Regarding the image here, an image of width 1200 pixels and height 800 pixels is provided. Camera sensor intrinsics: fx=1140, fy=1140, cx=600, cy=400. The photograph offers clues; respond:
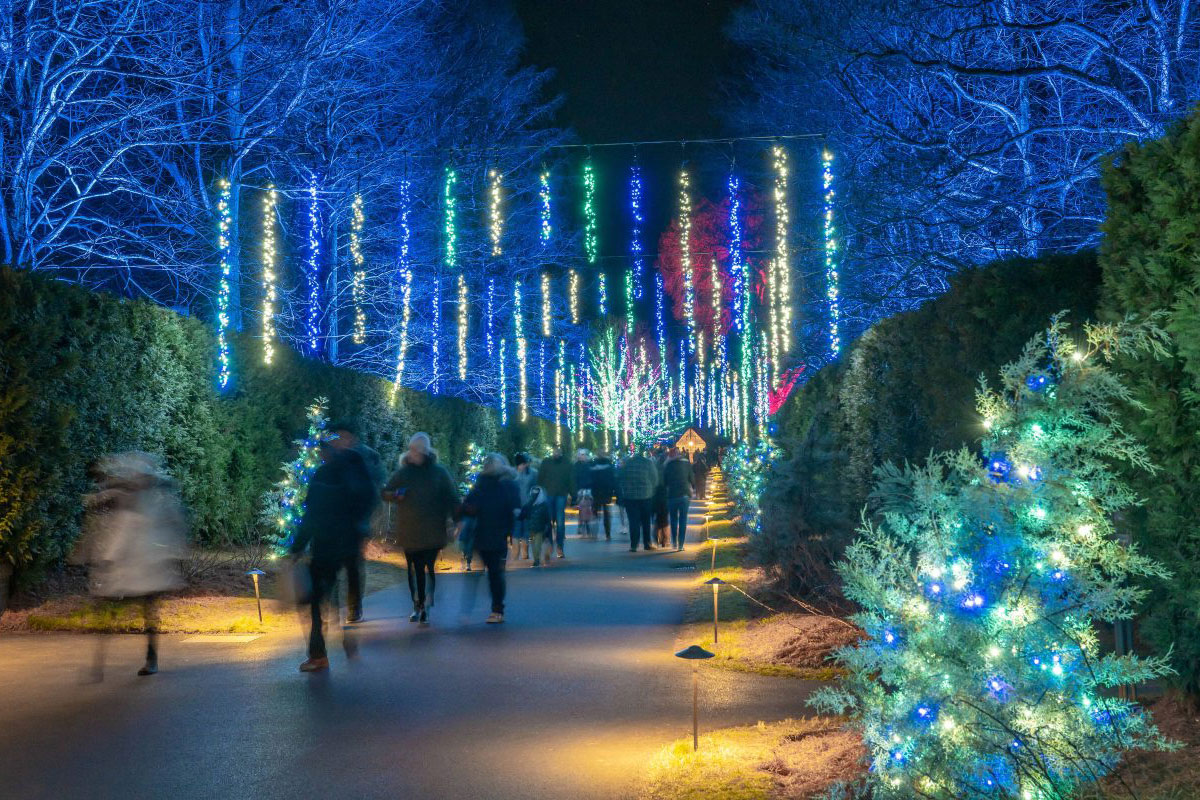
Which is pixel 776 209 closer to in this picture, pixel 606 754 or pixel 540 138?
pixel 540 138

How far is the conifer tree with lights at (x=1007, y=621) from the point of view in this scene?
4.70m

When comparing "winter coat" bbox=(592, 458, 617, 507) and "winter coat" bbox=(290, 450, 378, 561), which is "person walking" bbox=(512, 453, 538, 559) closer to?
"winter coat" bbox=(592, 458, 617, 507)

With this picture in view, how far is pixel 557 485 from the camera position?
811 inches

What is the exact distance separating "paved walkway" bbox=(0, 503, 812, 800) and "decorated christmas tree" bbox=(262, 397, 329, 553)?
5.04 meters

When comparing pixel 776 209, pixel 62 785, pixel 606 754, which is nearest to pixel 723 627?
pixel 606 754

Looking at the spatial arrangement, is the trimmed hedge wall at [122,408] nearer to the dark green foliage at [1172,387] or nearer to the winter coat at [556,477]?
the winter coat at [556,477]

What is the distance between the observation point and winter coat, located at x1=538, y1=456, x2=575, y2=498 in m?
20.5

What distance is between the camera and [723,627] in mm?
11883

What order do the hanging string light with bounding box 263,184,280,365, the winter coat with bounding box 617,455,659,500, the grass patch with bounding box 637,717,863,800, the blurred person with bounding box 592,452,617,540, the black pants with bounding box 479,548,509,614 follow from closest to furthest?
the grass patch with bounding box 637,717,863,800 < the black pants with bounding box 479,548,509,614 < the hanging string light with bounding box 263,184,280,365 < the winter coat with bounding box 617,455,659,500 < the blurred person with bounding box 592,452,617,540

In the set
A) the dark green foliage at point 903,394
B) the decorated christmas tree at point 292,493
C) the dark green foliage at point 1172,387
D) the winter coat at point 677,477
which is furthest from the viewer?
the winter coat at point 677,477

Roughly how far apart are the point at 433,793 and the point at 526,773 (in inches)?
23.7

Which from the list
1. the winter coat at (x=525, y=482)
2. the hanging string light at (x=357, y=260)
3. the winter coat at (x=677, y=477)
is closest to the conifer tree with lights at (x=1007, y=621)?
the winter coat at (x=525, y=482)

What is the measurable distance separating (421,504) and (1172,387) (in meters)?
7.85

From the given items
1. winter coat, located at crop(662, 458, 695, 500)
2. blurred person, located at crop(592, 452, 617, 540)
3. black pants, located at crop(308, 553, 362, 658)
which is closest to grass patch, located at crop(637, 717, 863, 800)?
black pants, located at crop(308, 553, 362, 658)
